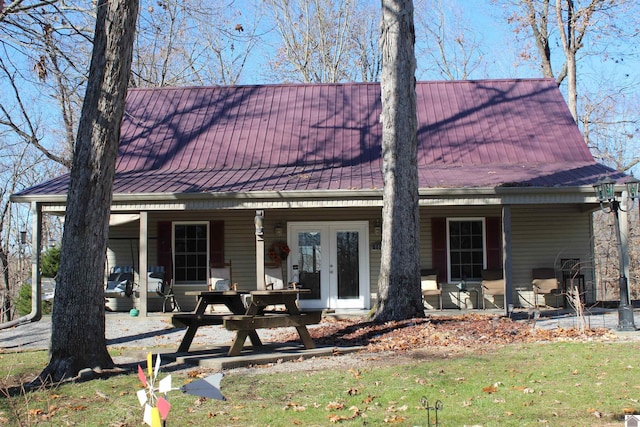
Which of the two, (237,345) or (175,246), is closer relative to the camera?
(237,345)

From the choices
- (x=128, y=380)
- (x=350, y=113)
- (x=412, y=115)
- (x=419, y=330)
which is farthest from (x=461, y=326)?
(x=350, y=113)

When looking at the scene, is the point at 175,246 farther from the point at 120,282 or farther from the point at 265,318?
the point at 265,318

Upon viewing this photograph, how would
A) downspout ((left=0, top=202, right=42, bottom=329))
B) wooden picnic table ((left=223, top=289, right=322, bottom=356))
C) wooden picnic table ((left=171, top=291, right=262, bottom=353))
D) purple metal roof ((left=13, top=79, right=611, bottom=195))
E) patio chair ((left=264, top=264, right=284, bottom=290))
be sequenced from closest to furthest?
wooden picnic table ((left=223, top=289, right=322, bottom=356)), wooden picnic table ((left=171, top=291, right=262, bottom=353)), downspout ((left=0, top=202, right=42, bottom=329)), purple metal roof ((left=13, top=79, right=611, bottom=195)), patio chair ((left=264, top=264, right=284, bottom=290))

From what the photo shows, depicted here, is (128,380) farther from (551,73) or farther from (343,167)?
(551,73)

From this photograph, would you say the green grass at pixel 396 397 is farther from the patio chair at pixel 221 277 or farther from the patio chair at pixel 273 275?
the patio chair at pixel 273 275

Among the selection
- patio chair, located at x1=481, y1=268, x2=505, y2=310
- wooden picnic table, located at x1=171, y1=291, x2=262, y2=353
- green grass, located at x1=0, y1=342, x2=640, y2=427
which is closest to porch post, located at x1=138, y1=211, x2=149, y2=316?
wooden picnic table, located at x1=171, y1=291, x2=262, y2=353

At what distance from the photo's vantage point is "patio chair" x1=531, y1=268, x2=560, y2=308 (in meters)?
14.8

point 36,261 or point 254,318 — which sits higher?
point 36,261

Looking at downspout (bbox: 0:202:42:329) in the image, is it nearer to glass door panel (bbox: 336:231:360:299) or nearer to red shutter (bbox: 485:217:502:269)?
glass door panel (bbox: 336:231:360:299)

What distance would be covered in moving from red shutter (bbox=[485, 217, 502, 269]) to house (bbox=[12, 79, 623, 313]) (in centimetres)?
2

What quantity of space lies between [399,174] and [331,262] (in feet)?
16.1

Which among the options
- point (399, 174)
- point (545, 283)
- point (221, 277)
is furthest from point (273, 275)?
point (545, 283)

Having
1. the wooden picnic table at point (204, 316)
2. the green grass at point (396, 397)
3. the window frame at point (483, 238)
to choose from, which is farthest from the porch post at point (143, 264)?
the window frame at point (483, 238)

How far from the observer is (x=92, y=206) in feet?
26.0
